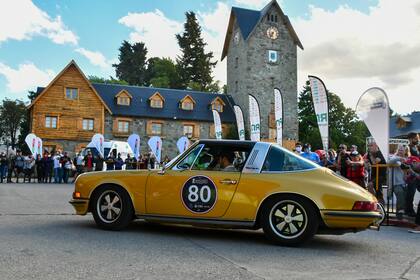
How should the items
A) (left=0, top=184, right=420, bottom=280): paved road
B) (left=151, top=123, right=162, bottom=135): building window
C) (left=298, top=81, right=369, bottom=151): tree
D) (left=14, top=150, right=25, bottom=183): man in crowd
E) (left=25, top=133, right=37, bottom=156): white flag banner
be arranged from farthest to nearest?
(left=298, top=81, right=369, bottom=151): tree, (left=151, top=123, right=162, bottom=135): building window, (left=25, top=133, right=37, bottom=156): white flag banner, (left=14, top=150, right=25, bottom=183): man in crowd, (left=0, top=184, right=420, bottom=280): paved road

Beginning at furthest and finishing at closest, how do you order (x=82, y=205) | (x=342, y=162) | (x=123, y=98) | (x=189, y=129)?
(x=189, y=129), (x=123, y=98), (x=342, y=162), (x=82, y=205)

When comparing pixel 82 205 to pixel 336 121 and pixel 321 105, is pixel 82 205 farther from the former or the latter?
pixel 336 121

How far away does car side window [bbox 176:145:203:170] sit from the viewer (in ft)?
23.6

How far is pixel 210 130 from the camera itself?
174ft

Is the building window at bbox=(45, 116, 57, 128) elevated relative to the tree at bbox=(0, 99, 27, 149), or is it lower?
lower

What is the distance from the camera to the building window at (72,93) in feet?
156

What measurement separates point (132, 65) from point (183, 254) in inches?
3474

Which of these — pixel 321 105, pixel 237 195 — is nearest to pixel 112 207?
pixel 237 195

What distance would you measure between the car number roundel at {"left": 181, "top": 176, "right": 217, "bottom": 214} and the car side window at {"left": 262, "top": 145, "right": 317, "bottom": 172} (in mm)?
849

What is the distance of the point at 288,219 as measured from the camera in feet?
21.7

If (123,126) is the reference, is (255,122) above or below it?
below

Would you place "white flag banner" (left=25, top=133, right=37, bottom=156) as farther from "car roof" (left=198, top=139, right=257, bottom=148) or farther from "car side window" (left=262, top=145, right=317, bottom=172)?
"car side window" (left=262, top=145, right=317, bottom=172)

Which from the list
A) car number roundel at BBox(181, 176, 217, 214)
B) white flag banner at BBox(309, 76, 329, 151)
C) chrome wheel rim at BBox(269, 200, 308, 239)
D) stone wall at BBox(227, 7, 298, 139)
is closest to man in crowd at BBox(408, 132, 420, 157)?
white flag banner at BBox(309, 76, 329, 151)

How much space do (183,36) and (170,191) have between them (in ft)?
254
